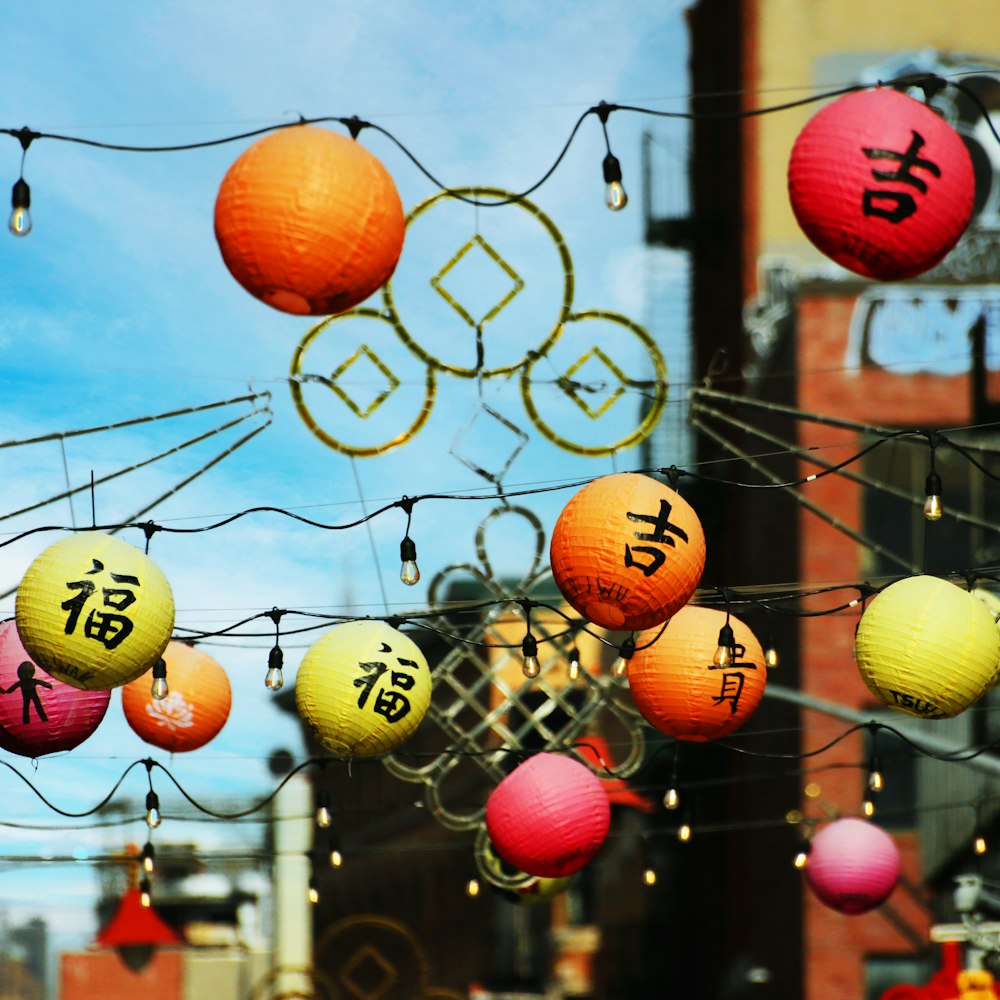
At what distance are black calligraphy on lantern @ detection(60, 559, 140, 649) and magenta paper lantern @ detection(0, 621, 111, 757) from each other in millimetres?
1238

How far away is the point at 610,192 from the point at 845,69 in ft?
37.1

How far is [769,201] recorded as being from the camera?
1739cm

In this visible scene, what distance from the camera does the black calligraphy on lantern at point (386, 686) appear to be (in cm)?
803

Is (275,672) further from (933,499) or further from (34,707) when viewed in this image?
(933,499)

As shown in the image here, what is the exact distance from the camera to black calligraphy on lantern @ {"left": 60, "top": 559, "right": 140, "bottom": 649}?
7.06 m

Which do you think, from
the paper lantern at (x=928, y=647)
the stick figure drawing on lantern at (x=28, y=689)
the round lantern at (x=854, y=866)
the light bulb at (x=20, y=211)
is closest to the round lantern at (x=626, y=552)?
the paper lantern at (x=928, y=647)

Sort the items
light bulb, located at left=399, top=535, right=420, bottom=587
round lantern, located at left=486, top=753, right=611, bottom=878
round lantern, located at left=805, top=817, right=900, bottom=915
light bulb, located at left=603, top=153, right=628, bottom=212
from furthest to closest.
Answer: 1. round lantern, located at left=805, top=817, right=900, bottom=915
2. round lantern, located at left=486, top=753, right=611, bottom=878
3. light bulb, located at left=399, top=535, right=420, bottom=587
4. light bulb, located at left=603, top=153, right=628, bottom=212

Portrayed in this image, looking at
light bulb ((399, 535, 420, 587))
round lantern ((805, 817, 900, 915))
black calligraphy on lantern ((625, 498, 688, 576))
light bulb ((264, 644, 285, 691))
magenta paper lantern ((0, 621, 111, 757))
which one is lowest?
round lantern ((805, 817, 900, 915))

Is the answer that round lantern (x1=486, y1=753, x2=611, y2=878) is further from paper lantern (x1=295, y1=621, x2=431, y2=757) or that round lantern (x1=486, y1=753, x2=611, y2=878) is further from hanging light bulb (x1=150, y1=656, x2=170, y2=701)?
hanging light bulb (x1=150, y1=656, x2=170, y2=701)

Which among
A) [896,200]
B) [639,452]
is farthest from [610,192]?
[639,452]

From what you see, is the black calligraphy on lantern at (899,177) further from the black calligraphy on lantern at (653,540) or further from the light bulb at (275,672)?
the light bulb at (275,672)

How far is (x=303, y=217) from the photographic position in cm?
586

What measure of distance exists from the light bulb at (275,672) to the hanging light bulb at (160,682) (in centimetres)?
51

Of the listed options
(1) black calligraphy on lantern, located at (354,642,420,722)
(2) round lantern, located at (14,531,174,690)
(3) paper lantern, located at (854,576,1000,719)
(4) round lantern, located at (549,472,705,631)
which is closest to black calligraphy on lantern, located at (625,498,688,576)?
(4) round lantern, located at (549,472,705,631)
